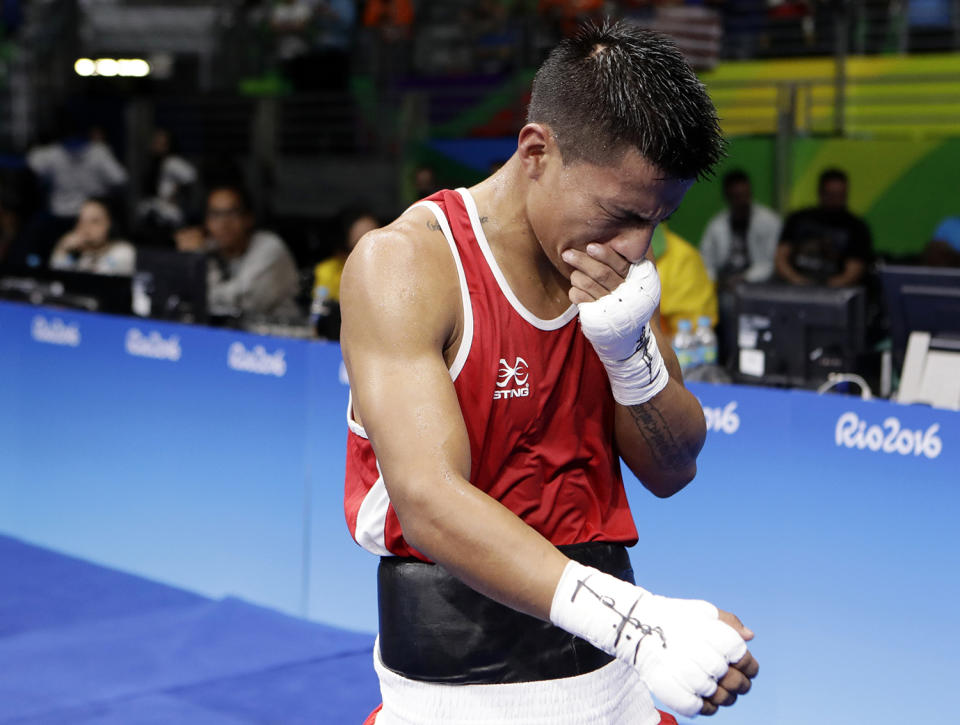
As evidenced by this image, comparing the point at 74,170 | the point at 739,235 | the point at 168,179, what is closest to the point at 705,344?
A: the point at 739,235

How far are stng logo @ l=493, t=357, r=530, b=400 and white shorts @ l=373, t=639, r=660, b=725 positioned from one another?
43 centimetres

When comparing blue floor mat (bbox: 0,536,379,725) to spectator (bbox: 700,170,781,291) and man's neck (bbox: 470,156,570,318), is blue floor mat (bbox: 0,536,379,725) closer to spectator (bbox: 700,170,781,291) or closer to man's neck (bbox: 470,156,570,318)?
man's neck (bbox: 470,156,570,318)

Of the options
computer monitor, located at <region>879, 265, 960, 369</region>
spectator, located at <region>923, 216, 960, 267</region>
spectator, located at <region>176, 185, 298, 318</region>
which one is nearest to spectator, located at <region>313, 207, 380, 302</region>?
spectator, located at <region>176, 185, 298, 318</region>

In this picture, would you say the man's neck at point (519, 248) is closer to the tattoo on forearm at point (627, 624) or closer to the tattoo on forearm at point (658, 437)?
the tattoo on forearm at point (658, 437)

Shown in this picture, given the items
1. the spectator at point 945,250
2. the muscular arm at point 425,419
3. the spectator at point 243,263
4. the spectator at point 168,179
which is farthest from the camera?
the spectator at point 168,179

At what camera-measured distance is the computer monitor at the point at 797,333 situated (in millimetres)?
4699

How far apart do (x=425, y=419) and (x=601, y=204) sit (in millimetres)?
383

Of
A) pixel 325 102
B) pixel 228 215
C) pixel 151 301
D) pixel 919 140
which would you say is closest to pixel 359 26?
Answer: pixel 325 102

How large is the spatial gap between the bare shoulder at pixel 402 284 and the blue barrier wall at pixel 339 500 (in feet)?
7.04

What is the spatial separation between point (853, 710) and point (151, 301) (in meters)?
3.91

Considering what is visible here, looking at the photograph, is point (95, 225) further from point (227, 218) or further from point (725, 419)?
point (725, 419)

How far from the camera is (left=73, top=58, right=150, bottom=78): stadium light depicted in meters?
16.3

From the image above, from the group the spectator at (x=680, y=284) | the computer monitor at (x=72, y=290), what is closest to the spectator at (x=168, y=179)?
the computer monitor at (x=72, y=290)

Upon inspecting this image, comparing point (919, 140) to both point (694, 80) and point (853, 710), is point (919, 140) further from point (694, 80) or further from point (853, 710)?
point (694, 80)
